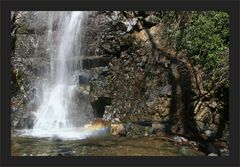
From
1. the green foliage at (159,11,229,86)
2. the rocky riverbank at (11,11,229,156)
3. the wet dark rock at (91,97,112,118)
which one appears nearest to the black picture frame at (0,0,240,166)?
the rocky riverbank at (11,11,229,156)

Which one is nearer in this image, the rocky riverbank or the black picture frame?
the black picture frame

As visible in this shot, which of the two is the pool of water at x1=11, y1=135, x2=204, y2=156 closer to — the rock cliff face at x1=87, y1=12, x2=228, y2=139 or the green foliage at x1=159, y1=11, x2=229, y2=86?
the rock cliff face at x1=87, y1=12, x2=228, y2=139

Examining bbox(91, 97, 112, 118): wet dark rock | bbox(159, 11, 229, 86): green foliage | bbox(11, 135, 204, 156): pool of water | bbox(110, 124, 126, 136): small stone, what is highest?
bbox(159, 11, 229, 86): green foliage

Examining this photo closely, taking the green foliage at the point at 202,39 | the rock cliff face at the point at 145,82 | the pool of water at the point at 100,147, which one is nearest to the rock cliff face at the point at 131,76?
the rock cliff face at the point at 145,82

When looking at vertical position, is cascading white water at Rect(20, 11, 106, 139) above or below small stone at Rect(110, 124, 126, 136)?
above

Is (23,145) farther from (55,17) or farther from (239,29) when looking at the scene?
(239,29)

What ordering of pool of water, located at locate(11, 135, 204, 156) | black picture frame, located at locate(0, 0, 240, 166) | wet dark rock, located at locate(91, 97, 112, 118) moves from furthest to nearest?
wet dark rock, located at locate(91, 97, 112, 118) → pool of water, located at locate(11, 135, 204, 156) → black picture frame, located at locate(0, 0, 240, 166)

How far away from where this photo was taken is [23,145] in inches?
240

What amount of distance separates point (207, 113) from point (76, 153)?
2.35 metres

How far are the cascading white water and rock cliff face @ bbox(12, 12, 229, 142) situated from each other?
0.17m

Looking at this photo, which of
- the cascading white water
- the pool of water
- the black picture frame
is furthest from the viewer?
the cascading white water

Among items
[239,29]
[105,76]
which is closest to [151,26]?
[105,76]

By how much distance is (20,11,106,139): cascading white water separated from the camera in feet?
25.1

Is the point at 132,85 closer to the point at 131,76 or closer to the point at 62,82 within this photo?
the point at 131,76
